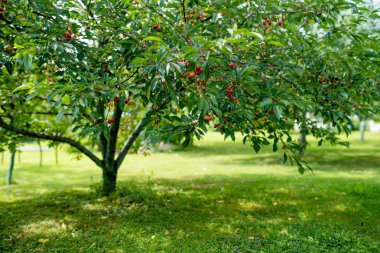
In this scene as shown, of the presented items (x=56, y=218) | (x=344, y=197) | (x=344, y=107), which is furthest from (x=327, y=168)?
→ (x=56, y=218)

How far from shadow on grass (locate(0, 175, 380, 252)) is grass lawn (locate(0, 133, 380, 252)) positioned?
19 millimetres

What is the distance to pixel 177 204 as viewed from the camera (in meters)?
9.07

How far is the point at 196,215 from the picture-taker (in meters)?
8.05

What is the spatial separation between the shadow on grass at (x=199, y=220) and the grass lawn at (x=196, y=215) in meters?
0.02

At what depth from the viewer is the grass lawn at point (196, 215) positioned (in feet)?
20.6

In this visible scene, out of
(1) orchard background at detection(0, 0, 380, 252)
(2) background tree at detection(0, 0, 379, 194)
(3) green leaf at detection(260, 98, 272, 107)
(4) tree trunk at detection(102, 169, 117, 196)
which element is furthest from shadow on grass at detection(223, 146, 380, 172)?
(3) green leaf at detection(260, 98, 272, 107)

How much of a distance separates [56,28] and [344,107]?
15.7 feet

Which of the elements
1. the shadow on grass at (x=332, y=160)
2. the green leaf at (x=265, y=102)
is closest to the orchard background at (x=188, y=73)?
the green leaf at (x=265, y=102)

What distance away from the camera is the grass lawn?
629 centimetres

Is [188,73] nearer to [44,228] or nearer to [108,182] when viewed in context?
[44,228]

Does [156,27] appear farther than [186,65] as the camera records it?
Yes

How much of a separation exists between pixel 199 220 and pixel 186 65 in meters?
4.22

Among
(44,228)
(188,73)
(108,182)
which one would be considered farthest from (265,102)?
(108,182)

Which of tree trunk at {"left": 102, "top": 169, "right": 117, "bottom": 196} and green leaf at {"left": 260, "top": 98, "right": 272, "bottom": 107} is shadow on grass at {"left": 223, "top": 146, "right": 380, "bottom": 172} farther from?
green leaf at {"left": 260, "top": 98, "right": 272, "bottom": 107}
